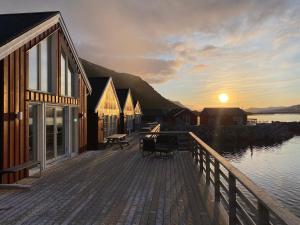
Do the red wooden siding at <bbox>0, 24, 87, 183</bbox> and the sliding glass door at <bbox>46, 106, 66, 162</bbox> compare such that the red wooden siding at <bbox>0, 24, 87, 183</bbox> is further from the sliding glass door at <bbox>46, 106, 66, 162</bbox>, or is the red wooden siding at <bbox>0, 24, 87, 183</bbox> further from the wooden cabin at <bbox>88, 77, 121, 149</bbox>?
the wooden cabin at <bbox>88, 77, 121, 149</bbox>

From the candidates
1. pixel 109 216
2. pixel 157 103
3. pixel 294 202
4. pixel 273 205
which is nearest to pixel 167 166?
pixel 109 216

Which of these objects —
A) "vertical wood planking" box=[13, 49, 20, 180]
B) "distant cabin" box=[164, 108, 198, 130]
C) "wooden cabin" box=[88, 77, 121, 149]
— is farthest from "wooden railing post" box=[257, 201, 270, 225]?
"distant cabin" box=[164, 108, 198, 130]

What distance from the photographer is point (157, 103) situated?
630ft

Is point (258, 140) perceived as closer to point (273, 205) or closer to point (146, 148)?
point (146, 148)

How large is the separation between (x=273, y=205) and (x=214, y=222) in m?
2.69

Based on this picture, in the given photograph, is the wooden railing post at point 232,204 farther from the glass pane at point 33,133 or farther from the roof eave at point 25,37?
the glass pane at point 33,133

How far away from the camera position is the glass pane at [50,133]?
12.3 meters

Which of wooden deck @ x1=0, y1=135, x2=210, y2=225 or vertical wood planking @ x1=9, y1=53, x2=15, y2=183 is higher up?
vertical wood planking @ x1=9, y1=53, x2=15, y2=183

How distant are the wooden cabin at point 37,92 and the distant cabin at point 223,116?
6516 centimetres

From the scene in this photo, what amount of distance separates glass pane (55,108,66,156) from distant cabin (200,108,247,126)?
66.3 meters

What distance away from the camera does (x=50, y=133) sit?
1263cm

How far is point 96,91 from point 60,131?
29.4 ft

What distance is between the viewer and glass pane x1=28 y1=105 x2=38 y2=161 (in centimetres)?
1095

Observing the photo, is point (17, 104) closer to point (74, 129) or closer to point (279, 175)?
point (74, 129)
